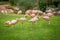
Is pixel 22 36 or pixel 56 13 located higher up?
pixel 22 36

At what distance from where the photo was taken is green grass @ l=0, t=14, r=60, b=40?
496 centimetres

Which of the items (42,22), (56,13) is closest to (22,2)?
(56,13)

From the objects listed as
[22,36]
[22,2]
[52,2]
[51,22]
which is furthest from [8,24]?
[52,2]

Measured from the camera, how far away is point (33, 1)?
860 centimetres

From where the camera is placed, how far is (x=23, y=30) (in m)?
5.50

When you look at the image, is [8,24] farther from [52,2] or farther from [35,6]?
[52,2]

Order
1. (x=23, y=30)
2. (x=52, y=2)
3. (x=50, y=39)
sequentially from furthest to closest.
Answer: (x=52, y=2)
(x=23, y=30)
(x=50, y=39)

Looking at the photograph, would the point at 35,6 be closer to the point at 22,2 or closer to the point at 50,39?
the point at 22,2

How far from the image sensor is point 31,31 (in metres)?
5.40

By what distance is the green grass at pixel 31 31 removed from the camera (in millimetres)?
4957

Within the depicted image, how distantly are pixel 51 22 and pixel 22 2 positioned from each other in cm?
258

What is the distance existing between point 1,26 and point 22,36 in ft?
3.53

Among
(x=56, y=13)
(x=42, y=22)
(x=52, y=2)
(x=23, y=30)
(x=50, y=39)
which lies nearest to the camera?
(x=50, y=39)

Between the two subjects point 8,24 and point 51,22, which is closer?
point 8,24
